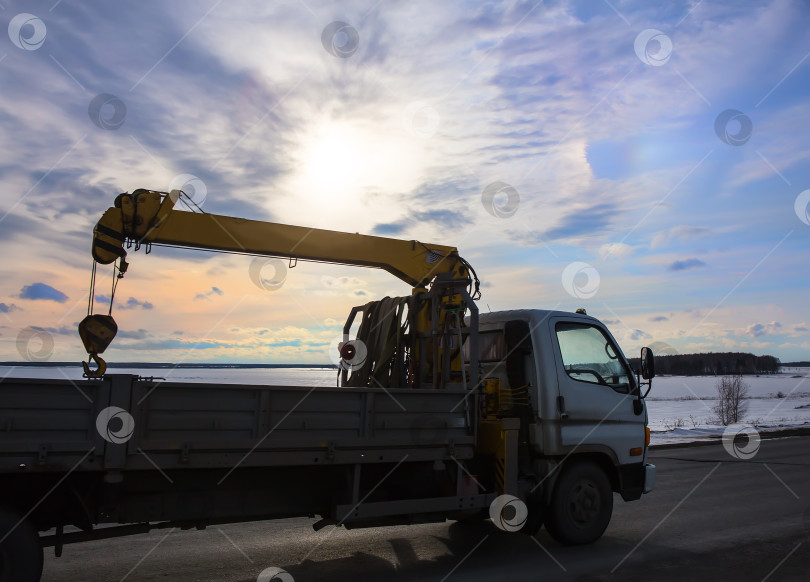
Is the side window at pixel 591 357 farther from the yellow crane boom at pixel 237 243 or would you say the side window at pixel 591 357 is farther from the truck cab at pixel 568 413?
the yellow crane boom at pixel 237 243

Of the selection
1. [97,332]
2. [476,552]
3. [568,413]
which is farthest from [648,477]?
[97,332]

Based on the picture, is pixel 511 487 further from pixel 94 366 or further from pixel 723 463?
pixel 723 463

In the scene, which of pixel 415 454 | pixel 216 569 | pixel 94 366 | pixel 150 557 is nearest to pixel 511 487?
pixel 415 454

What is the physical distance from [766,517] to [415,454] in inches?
197

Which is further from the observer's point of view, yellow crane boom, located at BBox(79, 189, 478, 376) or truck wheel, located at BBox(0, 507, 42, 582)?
yellow crane boom, located at BBox(79, 189, 478, 376)

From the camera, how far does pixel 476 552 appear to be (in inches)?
270

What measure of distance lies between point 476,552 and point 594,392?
2.03m

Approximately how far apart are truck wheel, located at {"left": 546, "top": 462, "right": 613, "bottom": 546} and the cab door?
0.92 feet

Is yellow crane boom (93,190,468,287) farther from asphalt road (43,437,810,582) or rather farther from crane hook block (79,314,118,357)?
asphalt road (43,437,810,582)

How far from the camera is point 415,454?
5.87m

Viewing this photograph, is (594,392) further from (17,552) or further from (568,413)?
(17,552)

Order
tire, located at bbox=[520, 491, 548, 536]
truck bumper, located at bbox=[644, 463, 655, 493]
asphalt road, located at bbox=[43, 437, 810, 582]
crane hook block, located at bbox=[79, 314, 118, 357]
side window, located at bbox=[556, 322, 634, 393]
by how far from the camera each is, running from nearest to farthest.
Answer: crane hook block, located at bbox=[79, 314, 118, 357] → asphalt road, located at bbox=[43, 437, 810, 582] → tire, located at bbox=[520, 491, 548, 536] → side window, located at bbox=[556, 322, 634, 393] → truck bumper, located at bbox=[644, 463, 655, 493]

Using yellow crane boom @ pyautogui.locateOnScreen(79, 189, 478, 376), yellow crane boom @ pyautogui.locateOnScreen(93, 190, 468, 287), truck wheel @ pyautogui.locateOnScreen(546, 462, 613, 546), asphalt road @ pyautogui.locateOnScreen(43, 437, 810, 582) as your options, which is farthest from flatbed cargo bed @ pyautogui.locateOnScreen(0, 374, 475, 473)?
yellow crane boom @ pyautogui.locateOnScreen(93, 190, 468, 287)

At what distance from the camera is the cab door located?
276 inches
